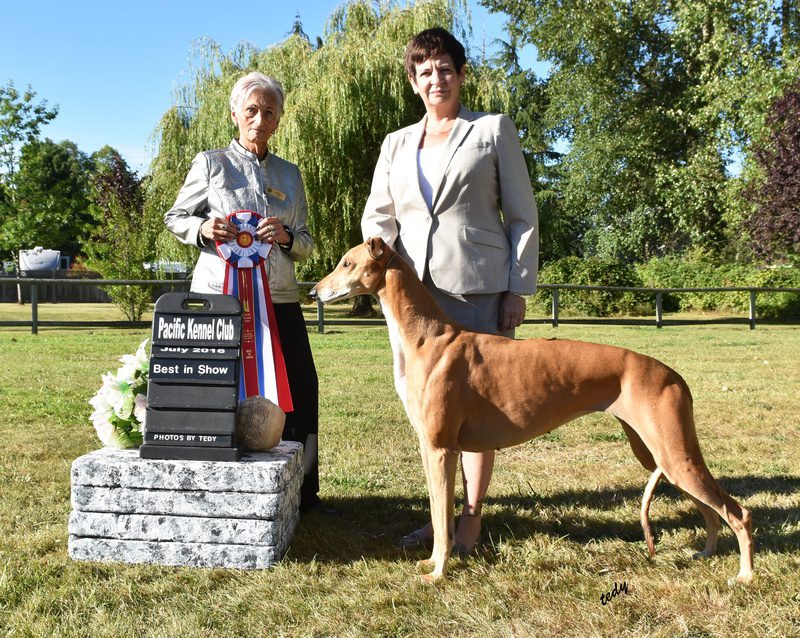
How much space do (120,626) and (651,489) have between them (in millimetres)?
2378

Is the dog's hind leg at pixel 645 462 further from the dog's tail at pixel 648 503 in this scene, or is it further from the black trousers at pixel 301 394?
the black trousers at pixel 301 394

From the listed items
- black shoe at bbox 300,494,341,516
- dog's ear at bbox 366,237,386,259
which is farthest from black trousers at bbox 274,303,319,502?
dog's ear at bbox 366,237,386,259

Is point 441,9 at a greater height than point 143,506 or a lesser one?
greater

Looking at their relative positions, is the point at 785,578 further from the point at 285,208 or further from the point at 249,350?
the point at 285,208

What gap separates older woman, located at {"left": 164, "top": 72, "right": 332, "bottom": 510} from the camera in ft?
12.0

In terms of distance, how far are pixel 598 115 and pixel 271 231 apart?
24.0 meters

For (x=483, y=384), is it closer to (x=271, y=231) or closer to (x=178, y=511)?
(x=271, y=231)

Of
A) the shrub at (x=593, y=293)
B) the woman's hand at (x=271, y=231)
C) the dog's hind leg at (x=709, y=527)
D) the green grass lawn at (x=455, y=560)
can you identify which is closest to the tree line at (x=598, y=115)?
the shrub at (x=593, y=293)

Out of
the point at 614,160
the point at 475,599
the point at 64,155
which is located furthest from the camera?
the point at 64,155

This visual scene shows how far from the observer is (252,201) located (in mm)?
3750

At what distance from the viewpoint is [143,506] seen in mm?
3199

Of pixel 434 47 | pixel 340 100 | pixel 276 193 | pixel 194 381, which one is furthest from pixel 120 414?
pixel 340 100

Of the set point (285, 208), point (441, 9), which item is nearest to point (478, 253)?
point (285, 208)

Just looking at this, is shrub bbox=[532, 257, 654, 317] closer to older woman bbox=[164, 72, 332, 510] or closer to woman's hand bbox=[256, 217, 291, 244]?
older woman bbox=[164, 72, 332, 510]
